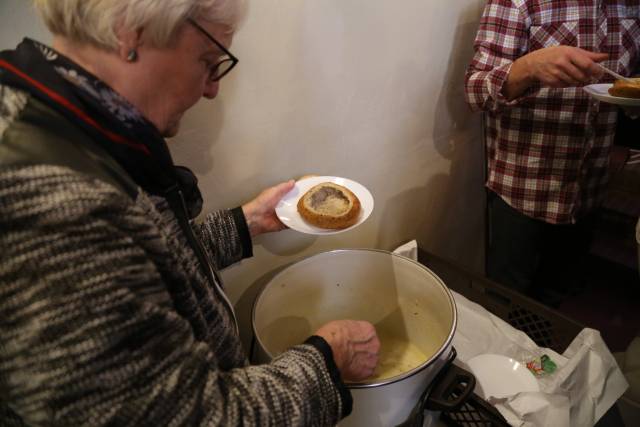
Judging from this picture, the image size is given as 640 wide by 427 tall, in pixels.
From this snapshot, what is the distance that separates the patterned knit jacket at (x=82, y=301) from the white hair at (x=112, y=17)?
98mm

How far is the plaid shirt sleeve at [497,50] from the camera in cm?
102

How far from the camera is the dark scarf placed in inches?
15.4

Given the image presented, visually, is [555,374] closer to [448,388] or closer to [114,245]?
[448,388]

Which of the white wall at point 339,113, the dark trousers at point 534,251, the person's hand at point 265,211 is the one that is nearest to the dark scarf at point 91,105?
the white wall at point 339,113

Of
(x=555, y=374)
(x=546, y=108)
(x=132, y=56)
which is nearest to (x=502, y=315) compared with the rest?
(x=555, y=374)

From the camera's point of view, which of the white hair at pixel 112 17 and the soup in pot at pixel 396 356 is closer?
the white hair at pixel 112 17

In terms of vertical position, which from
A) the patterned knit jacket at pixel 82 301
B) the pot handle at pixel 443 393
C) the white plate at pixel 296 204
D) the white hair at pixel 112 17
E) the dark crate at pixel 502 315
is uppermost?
the white hair at pixel 112 17

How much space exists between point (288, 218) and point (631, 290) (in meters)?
1.85

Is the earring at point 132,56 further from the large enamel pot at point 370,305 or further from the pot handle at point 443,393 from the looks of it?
the pot handle at point 443,393

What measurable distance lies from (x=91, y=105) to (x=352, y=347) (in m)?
0.47

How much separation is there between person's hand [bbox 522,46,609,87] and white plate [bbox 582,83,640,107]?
4 cm

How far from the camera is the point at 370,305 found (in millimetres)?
1064

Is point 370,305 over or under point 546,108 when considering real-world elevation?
under

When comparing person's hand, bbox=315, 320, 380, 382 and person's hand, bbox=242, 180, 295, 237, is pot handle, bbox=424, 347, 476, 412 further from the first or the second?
person's hand, bbox=242, 180, 295, 237
